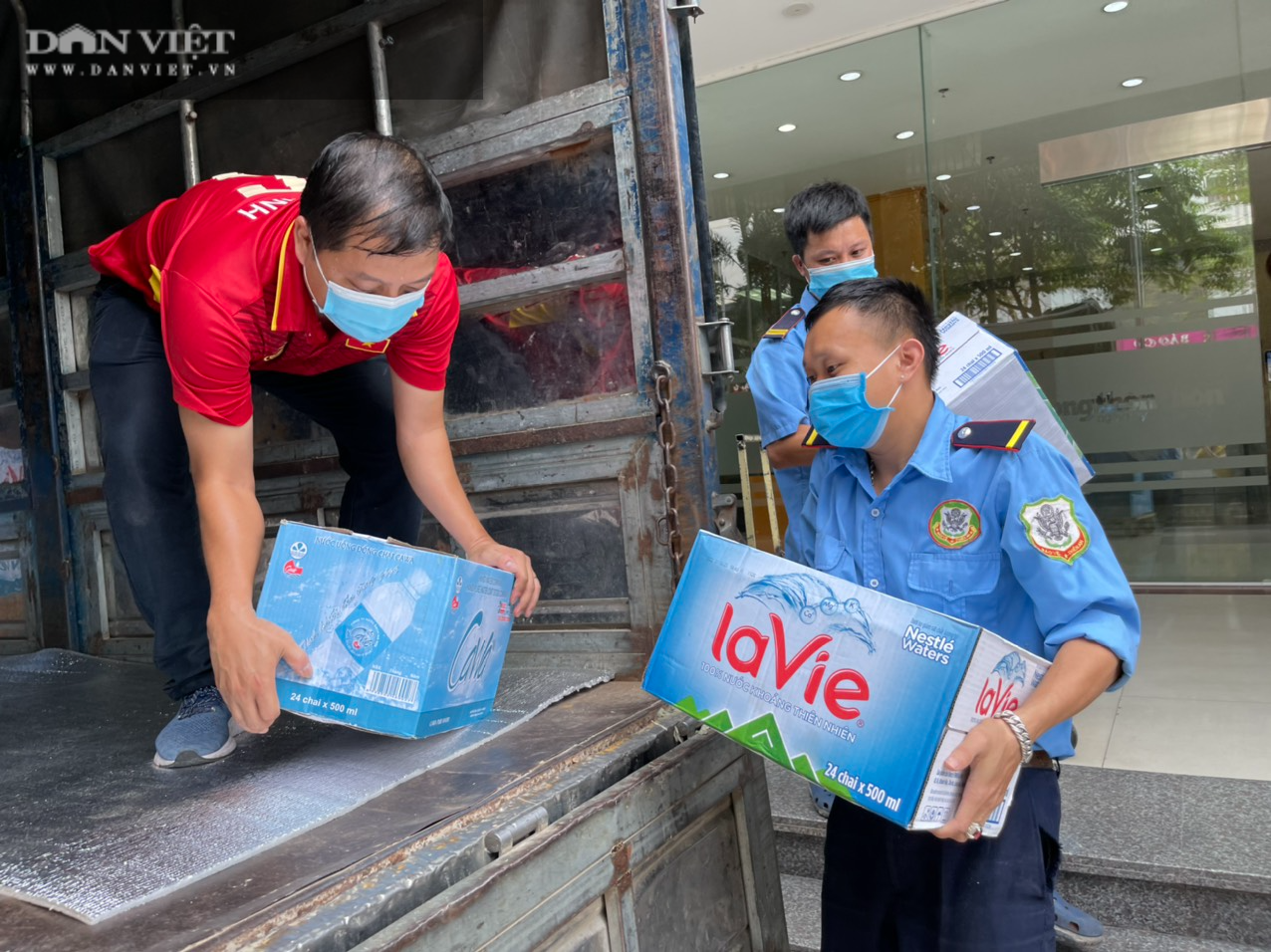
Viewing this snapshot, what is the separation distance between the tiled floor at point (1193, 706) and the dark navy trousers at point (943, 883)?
1.59 meters

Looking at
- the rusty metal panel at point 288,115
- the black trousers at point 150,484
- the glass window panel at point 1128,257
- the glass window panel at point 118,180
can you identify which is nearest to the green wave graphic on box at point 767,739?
the black trousers at point 150,484

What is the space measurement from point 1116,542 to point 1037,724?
5.33 metres

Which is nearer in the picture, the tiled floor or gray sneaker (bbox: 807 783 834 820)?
gray sneaker (bbox: 807 783 834 820)

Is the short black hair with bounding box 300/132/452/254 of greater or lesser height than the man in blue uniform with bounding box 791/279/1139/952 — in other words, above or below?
above

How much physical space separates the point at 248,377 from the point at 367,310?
0.26m

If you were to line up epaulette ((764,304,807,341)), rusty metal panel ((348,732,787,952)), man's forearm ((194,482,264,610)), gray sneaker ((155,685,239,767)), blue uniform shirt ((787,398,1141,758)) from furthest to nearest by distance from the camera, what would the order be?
epaulette ((764,304,807,341)) < gray sneaker ((155,685,239,767)) < man's forearm ((194,482,264,610)) < blue uniform shirt ((787,398,1141,758)) < rusty metal panel ((348,732,787,952))

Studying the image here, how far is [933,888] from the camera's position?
1.36 metres

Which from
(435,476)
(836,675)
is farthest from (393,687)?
(836,675)

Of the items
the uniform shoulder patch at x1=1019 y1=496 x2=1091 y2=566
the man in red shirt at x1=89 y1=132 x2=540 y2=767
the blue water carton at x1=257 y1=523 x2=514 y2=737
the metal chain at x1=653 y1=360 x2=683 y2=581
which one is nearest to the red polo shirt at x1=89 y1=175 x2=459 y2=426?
the man in red shirt at x1=89 y1=132 x2=540 y2=767

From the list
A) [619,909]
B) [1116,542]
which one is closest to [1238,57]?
[1116,542]

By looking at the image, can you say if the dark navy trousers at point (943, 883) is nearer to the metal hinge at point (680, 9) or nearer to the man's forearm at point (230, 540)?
the man's forearm at point (230, 540)

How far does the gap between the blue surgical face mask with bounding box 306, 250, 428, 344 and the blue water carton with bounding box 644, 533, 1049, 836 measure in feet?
2.11

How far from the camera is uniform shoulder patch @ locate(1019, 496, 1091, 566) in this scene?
123 centimetres

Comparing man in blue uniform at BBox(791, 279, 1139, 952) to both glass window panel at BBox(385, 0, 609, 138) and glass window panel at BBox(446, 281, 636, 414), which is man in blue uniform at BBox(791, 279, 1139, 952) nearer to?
glass window panel at BBox(446, 281, 636, 414)
